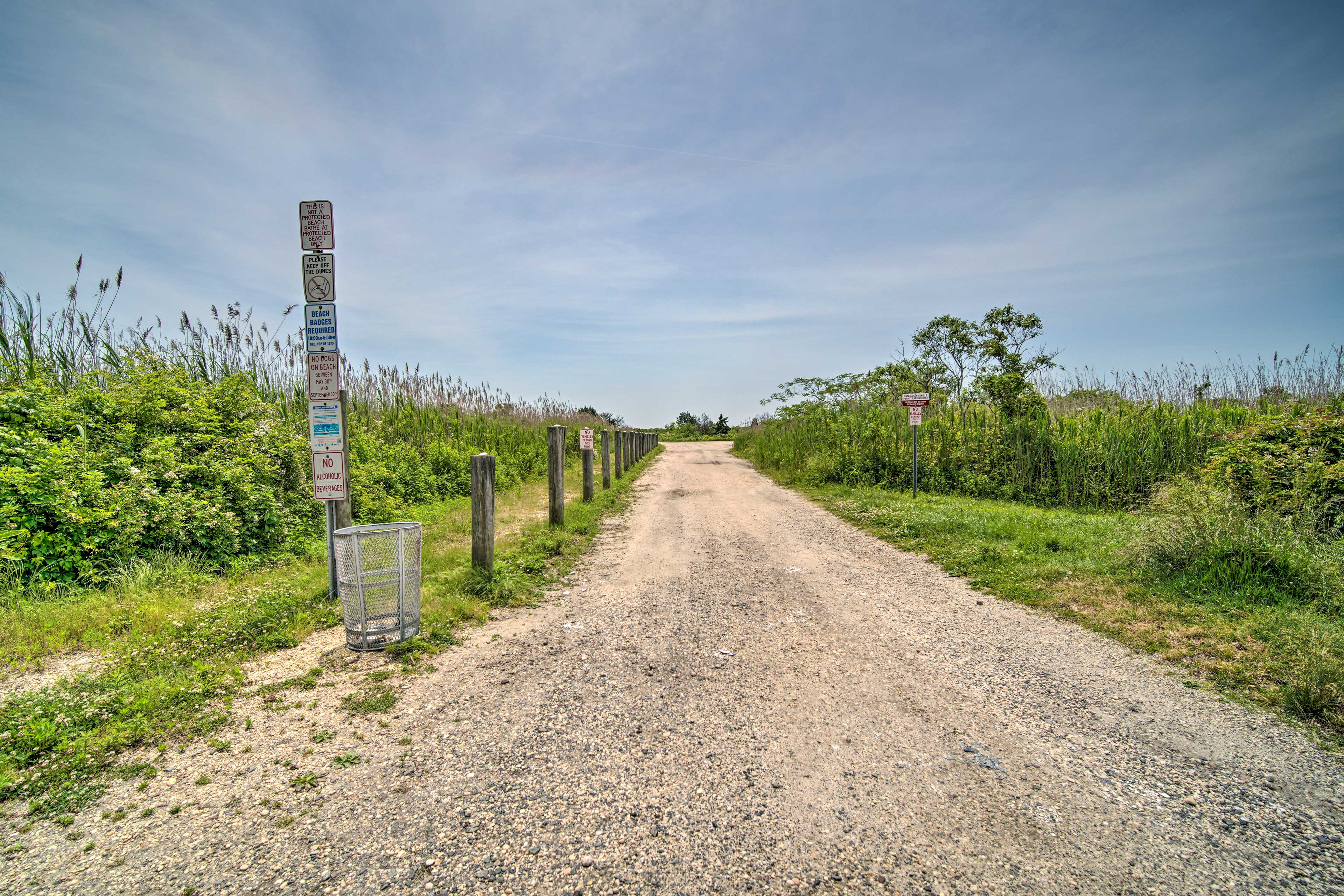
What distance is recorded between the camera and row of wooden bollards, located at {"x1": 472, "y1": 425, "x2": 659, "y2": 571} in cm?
527

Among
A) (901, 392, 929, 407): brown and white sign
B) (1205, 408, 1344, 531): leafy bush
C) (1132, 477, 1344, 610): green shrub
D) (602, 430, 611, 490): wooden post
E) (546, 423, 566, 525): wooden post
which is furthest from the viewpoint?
(602, 430, 611, 490): wooden post

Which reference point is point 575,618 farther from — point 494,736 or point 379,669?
point 494,736

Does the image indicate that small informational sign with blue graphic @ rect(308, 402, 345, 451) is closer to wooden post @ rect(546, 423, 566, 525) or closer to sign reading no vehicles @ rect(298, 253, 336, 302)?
sign reading no vehicles @ rect(298, 253, 336, 302)

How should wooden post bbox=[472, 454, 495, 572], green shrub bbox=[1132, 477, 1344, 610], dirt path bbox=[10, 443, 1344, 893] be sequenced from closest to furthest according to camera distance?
dirt path bbox=[10, 443, 1344, 893] → green shrub bbox=[1132, 477, 1344, 610] → wooden post bbox=[472, 454, 495, 572]

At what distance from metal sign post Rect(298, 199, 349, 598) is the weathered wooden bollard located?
5.97 metres

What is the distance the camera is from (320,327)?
454 centimetres

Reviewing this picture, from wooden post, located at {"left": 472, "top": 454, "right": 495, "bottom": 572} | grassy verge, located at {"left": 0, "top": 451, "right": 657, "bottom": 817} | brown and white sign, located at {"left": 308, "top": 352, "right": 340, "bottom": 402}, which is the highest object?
brown and white sign, located at {"left": 308, "top": 352, "right": 340, "bottom": 402}

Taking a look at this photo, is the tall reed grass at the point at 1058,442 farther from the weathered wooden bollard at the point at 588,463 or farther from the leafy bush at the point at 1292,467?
the weathered wooden bollard at the point at 588,463

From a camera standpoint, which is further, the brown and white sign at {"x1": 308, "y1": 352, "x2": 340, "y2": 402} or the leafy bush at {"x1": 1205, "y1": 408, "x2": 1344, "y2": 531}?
the leafy bush at {"x1": 1205, "y1": 408, "x2": 1344, "y2": 531}

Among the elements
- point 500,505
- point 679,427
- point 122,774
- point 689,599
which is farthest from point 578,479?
point 679,427

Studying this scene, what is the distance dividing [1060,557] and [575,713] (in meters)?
5.34

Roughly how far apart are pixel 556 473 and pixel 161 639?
15.3 feet

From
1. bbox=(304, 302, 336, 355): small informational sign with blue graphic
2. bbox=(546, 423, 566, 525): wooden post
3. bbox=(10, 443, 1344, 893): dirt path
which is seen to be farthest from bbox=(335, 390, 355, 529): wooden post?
bbox=(546, 423, 566, 525): wooden post

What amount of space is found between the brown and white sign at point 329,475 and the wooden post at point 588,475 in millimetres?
6081
